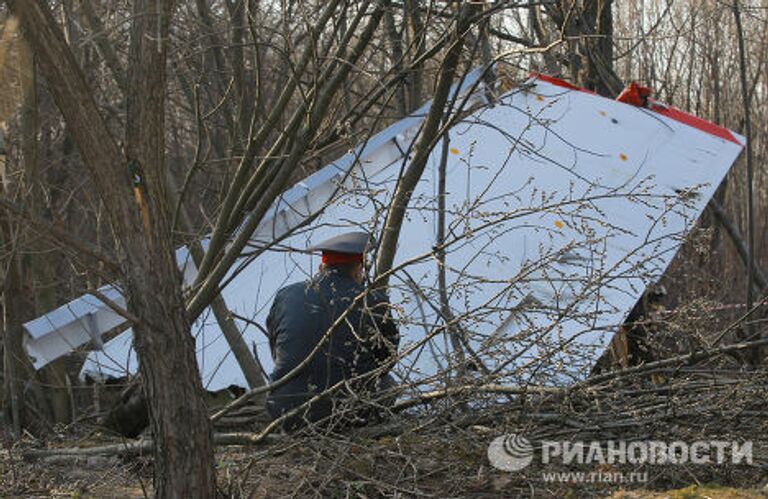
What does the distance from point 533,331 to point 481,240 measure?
3257mm

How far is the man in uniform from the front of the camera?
515 centimetres

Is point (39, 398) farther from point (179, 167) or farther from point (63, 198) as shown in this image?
point (179, 167)

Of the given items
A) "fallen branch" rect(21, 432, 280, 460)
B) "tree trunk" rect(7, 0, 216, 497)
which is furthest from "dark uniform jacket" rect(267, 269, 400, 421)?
"tree trunk" rect(7, 0, 216, 497)

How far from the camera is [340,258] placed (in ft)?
17.6

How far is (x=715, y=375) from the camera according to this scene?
4.96 m

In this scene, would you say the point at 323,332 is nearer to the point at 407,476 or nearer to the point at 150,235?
the point at 407,476

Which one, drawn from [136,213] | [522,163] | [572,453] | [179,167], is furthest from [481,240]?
[179,167]
